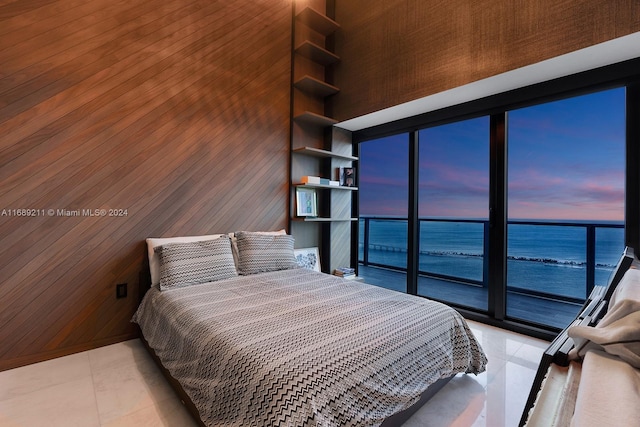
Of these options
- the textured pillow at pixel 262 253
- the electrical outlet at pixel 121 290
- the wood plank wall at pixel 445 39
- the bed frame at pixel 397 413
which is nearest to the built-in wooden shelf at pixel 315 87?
the wood plank wall at pixel 445 39

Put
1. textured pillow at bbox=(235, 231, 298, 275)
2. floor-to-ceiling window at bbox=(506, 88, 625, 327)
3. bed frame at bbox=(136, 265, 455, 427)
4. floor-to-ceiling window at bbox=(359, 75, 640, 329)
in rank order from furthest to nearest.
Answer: floor-to-ceiling window at bbox=(506, 88, 625, 327), floor-to-ceiling window at bbox=(359, 75, 640, 329), textured pillow at bbox=(235, 231, 298, 275), bed frame at bbox=(136, 265, 455, 427)

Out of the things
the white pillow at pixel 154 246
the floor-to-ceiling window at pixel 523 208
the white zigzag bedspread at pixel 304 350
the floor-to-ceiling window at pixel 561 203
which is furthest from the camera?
the floor-to-ceiling window at pixel 561 203

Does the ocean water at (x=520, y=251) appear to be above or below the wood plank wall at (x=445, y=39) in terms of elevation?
below

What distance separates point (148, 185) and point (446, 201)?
427 cm

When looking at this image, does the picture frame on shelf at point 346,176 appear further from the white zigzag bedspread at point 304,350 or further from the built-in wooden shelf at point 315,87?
the white zigzag bedspread at point 304,350

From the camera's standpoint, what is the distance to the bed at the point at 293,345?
1.11 m

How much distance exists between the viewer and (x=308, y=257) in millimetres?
3572

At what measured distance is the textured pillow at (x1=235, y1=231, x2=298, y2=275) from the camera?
8.77 ft

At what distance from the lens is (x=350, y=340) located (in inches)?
53.0

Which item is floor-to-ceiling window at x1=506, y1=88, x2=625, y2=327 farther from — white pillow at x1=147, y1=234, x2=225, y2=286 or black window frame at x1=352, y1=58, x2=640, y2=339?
white pillow at x1=147, y1=234, x2=225, y2=286

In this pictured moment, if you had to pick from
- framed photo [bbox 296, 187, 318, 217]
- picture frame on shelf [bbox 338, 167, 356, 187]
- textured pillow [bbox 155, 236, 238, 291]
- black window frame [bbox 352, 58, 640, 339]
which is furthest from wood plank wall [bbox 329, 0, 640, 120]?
textured pillow [bbox 155, 236, 238, 291]

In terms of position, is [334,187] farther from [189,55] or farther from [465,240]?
[465,240]

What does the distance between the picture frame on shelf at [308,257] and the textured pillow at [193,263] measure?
104cm

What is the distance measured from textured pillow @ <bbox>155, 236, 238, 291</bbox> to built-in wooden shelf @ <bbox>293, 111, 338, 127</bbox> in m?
1.74
